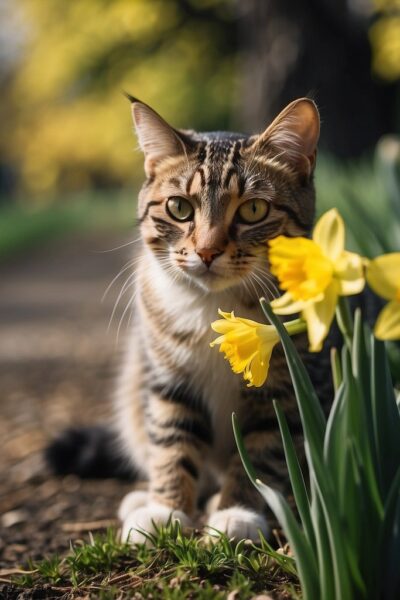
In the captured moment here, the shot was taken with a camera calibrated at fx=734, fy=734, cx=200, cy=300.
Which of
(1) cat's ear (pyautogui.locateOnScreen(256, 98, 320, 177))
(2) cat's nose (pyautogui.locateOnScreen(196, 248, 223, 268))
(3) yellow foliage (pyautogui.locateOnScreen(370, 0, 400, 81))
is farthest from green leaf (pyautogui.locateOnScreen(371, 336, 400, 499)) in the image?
(3) yellow foliage (pyautogui.locateOnScreen(370, 0, 400, 81))

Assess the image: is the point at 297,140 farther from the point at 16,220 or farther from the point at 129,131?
the point at 129,131

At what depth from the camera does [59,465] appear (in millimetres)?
2805

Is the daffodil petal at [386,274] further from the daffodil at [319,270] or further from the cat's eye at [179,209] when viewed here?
the cat's eye at [179,209]

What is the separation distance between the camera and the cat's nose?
1.83 meters

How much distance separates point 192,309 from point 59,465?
1.04 meters

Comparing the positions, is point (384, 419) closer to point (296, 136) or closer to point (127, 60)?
point (296, 136)

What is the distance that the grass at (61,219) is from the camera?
11847mm

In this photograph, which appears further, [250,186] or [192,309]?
[192,309]

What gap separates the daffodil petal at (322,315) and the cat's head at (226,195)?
0.69m

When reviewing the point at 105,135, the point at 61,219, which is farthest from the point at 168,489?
the point at 105,135

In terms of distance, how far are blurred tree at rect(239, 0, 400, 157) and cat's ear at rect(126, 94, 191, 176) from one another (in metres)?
5.18

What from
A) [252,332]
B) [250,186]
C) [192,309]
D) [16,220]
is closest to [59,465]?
[192,309]

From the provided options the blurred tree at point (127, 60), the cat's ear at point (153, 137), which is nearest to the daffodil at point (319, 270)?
the cat's ear at point (153, 137)

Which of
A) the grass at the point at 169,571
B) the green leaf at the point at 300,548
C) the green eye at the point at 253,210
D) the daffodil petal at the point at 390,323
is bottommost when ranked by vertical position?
the grass at the point at 169,571
